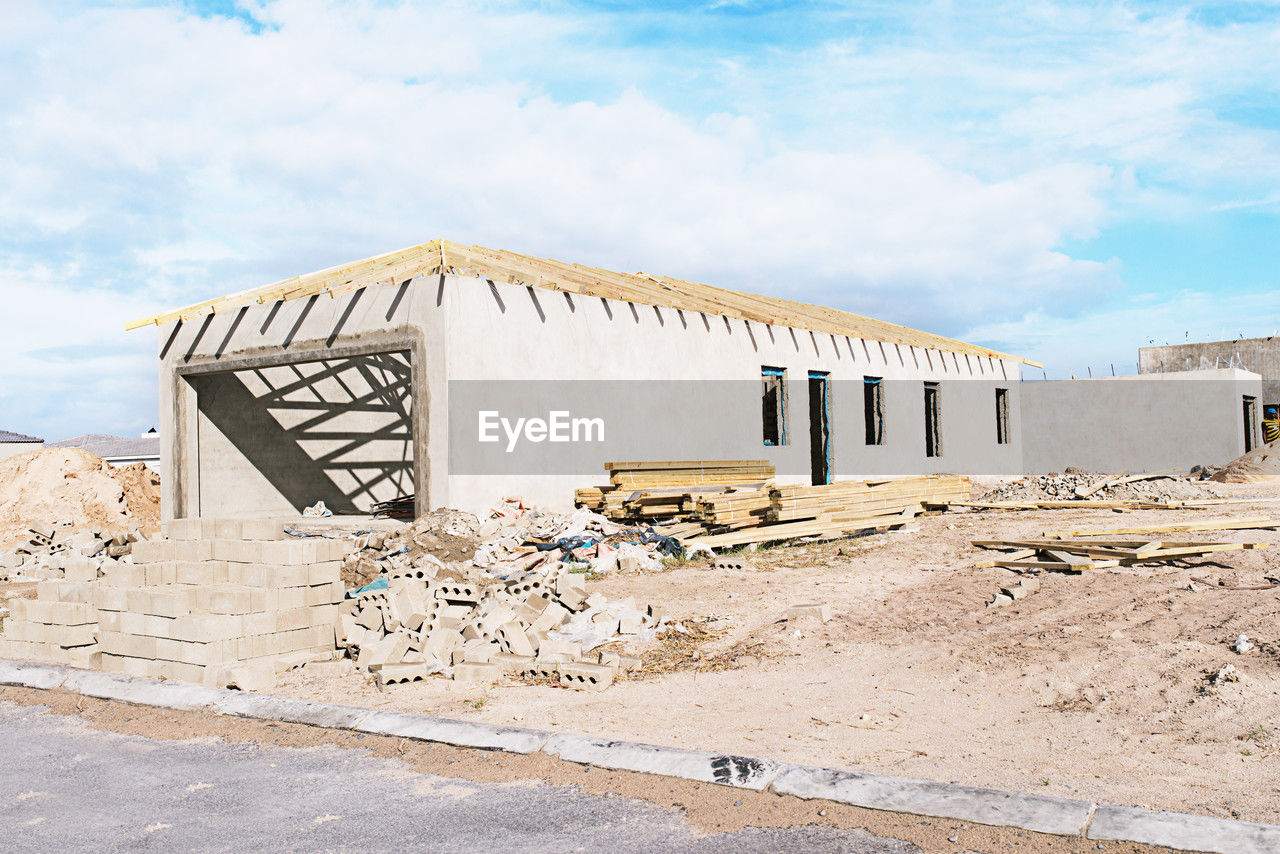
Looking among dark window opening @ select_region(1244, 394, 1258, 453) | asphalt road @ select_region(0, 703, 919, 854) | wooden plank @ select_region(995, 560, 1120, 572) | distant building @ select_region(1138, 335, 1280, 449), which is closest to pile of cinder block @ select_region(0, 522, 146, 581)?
asphalt road @ select_region(0, 703, 919, 854)

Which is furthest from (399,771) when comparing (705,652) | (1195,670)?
(1195,670)

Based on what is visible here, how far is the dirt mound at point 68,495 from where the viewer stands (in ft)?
64.2

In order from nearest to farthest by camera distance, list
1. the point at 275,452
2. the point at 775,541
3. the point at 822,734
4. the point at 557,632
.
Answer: the point at 822,734 → the point at 557,632 → the point at 775,541 → the point at 275,452

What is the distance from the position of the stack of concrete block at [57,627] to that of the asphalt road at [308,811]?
3016mm

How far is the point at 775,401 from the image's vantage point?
20516 millimetres

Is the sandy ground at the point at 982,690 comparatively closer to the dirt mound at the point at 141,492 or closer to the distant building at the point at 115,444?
the dirt mound at the point at 141,492

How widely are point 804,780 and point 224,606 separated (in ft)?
17.7

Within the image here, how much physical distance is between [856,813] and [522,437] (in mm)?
11184

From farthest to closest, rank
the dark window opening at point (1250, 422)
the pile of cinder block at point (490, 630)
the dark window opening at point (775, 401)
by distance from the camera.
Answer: the dark window opening at point (1250, 422)
the dark window opening at point (775, 401)
the pile of cinder block at point (490, 630)

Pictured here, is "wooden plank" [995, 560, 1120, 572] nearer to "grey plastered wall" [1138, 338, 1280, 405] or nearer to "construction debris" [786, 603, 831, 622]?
"construction debris" [786, 603, 831, 622]

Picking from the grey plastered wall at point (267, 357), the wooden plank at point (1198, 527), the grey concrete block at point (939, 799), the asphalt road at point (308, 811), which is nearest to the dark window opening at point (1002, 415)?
the wooden plank at point (1198, 527)

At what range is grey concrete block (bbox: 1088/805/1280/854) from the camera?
342 centimetres

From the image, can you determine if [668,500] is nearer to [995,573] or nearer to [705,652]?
[995,573]

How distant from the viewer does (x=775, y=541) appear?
13805 mm
